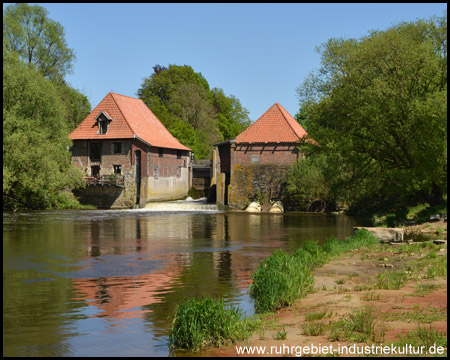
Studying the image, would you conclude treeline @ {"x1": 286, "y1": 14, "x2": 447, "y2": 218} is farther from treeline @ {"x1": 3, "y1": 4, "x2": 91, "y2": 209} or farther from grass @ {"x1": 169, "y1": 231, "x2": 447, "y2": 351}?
treeline @ {"x1": 3, "y1": 4, "x2": 91, "y2": 209}

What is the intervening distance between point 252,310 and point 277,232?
19.4 meters

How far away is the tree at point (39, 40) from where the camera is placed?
5625 cm

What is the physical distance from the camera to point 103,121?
183 ft

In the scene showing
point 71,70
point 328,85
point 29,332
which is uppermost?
point 71,70

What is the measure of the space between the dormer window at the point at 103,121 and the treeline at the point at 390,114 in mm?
23208

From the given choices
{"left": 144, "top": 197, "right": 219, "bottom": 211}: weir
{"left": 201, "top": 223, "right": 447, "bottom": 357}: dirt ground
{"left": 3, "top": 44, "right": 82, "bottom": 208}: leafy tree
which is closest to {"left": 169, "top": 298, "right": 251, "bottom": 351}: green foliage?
{"left": 201, "top": 223, "right": 447, "bottom": 357}: dirt ground

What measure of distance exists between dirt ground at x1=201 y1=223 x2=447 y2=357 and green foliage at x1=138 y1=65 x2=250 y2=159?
57170 mm

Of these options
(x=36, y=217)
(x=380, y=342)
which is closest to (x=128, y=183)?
(x=36, y=217)

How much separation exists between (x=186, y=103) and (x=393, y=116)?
164 ft

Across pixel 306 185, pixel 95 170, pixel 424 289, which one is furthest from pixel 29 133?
pixel 424 289

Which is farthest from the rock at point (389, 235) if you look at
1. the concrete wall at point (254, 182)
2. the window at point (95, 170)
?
the window at point (95, 170)

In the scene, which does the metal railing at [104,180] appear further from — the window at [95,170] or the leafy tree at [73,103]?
the leafy tree at [73,103]

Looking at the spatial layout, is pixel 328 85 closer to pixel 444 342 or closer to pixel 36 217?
pixel 36 217

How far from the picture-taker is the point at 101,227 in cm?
3456
